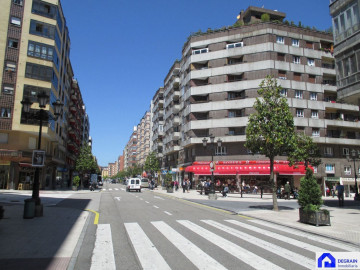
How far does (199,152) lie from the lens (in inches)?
1679

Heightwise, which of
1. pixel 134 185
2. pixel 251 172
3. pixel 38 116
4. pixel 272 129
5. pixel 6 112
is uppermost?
pixel 6 112

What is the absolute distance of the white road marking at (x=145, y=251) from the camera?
18.7 ft

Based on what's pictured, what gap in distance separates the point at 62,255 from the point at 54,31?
3434 cm

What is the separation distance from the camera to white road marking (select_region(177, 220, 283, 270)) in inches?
229

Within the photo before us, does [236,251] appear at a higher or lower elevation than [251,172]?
lower

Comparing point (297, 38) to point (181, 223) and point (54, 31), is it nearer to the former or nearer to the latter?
point (54, 31)

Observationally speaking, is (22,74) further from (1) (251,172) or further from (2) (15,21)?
(1) (251,172)

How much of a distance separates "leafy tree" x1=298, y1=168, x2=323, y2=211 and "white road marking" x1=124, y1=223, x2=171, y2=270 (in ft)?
22.0

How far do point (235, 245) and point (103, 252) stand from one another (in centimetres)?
341

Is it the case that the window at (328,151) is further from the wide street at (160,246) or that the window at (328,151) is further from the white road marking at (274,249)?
the white road marking at (274,249)

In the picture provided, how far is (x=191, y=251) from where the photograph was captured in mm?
6809

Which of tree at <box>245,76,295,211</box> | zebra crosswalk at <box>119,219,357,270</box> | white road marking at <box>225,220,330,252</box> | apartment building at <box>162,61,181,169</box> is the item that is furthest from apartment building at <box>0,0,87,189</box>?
white road marking at <box>225,220,330,252</box>

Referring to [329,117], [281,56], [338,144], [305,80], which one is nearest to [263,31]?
[281,56]

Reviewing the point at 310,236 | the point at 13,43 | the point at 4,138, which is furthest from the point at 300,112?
the point at 4,138
